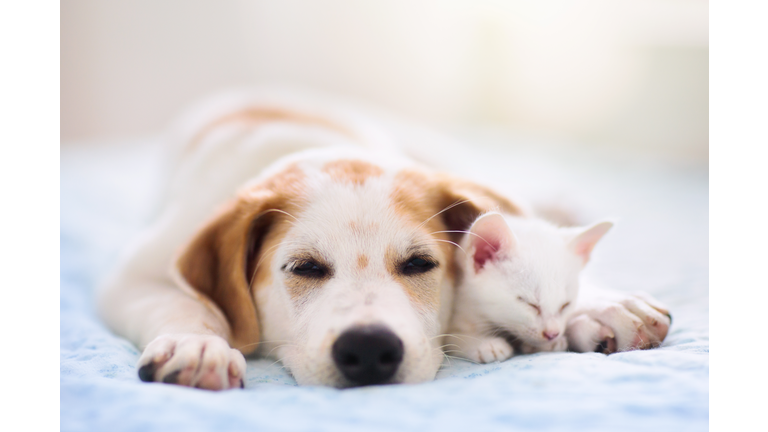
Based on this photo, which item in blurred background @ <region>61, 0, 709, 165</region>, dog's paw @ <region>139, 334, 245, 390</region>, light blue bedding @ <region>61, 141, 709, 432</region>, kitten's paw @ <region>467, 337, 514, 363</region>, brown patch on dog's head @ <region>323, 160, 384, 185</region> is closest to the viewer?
light blue bedding @ <region>61, 141, 709, 432</region>

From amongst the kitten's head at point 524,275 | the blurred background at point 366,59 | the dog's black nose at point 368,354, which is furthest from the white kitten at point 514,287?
the blurred background at point 366,59

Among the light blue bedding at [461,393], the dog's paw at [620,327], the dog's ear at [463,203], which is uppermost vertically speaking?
the dog's ear at [463,203]

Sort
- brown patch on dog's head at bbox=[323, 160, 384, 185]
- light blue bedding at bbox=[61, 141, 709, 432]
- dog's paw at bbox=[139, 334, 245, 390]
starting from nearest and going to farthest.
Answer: light blue bedding at bbox=[61, 141, 709, 432] < dog's paw at bbox=[139, 334, 245, 390] < brown patch on dog's head at bbox=[323, 160, 384, 185]

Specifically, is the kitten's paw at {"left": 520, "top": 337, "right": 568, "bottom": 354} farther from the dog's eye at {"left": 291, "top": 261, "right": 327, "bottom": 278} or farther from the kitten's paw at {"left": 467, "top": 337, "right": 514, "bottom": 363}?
the dog's eye at {"left": 291, "top": 261, "right": 327, "bottom": 278}

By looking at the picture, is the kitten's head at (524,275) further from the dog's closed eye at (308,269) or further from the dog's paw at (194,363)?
the dog's paw at (194,363)

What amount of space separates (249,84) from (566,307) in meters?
7.47

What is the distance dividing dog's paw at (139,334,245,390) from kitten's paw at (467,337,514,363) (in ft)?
2.25

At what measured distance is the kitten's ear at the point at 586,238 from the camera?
183cm

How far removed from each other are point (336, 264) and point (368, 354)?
374 mm

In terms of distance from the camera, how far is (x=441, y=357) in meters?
1.70

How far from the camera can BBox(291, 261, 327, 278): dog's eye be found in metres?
1.81

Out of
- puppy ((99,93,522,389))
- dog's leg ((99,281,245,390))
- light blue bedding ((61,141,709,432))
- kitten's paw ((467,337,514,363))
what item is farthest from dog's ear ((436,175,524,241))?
dog's leg ((99,281,245,390))

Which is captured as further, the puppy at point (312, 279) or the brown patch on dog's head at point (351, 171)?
the brown patch on dog's head at point (351, 171)
